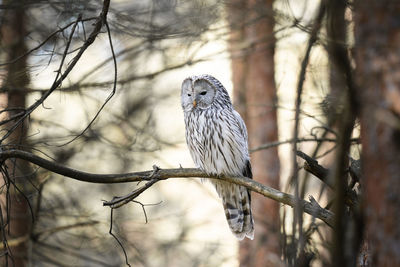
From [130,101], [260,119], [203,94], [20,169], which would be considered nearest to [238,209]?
[203,94]

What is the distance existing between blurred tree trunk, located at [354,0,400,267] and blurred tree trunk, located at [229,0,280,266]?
5.73 meters

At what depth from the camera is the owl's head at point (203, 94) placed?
5220mm

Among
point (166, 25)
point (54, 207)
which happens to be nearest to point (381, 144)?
point (166, 25)

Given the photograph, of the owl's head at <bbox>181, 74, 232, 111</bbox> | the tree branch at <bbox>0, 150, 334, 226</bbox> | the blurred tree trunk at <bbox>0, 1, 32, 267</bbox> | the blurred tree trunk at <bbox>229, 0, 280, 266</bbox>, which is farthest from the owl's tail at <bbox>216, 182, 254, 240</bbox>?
the blurred tree trunk at <bbox>229, 0, 280, 266</bbox>

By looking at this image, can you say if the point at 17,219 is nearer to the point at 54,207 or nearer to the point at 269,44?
the point at 54,207

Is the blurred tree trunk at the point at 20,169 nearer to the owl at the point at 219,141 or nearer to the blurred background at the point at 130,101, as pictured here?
the blurred background at the point at 130,101

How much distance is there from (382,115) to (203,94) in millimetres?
3763

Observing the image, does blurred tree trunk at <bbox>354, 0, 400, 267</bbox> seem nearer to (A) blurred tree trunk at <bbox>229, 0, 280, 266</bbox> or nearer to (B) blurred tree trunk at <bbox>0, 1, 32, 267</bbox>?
(B) blurred tree trunk at <bbox>0, 1, 32, 267</bbox>

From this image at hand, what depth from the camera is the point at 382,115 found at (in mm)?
1570

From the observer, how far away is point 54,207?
253 inches

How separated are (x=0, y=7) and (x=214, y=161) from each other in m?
2.38

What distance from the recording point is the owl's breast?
486cm

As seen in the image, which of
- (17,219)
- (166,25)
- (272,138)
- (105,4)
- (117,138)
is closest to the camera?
(105,4)

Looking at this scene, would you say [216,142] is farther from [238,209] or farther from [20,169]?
[20,169]
